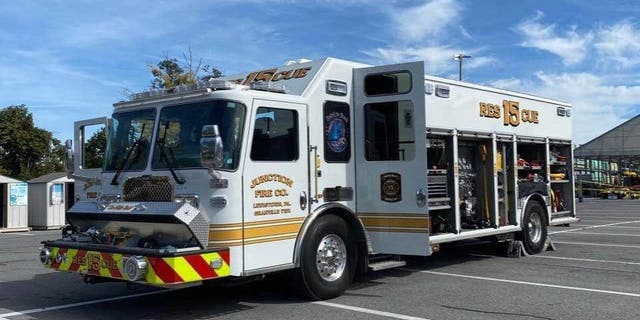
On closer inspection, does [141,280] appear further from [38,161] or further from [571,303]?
[38,161]

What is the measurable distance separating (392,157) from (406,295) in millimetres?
1827

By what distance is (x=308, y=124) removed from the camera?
779 cm

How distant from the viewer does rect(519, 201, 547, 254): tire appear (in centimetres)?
1152

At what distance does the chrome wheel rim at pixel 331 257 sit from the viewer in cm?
772

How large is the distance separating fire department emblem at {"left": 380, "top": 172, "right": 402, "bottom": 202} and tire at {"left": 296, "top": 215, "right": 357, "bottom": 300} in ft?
2.42

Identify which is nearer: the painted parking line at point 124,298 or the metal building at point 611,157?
the painted parking line at point 124,298

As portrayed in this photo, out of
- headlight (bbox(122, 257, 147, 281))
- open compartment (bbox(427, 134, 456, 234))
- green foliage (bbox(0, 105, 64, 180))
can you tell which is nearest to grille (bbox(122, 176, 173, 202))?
headlight (bbox(122, 257, 147, 281))

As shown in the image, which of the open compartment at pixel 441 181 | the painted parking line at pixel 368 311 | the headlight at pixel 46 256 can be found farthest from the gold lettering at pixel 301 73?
the headlight at pixel 46 256

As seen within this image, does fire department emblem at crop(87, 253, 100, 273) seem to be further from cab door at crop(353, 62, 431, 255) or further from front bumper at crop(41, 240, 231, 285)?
cab door at crop(353, 62, 431, 255)

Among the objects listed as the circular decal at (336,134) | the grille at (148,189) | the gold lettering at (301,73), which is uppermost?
the gold lettering at (301,73)

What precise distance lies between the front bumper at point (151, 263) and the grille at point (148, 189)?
2.37ft

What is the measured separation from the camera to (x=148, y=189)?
23.7ft

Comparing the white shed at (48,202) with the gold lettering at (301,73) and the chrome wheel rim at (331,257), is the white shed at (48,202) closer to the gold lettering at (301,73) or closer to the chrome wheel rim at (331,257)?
the gold lettering at (301,73)

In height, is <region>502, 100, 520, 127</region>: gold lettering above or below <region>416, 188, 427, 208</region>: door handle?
above
